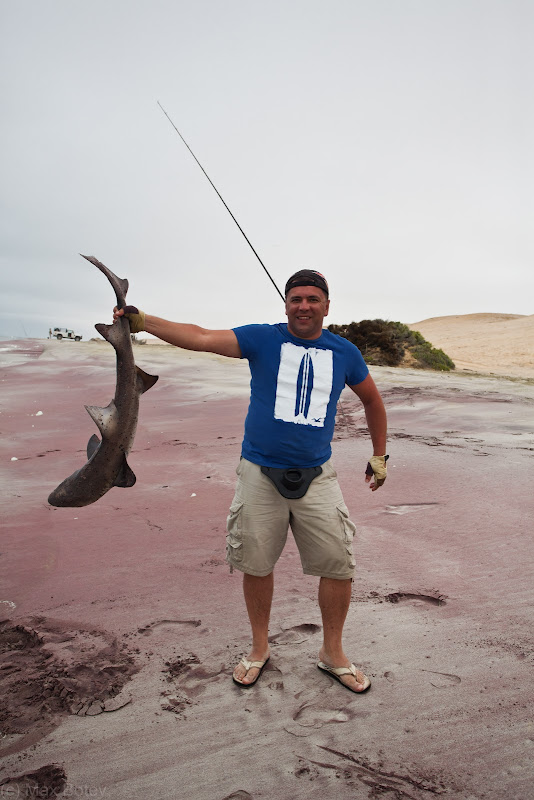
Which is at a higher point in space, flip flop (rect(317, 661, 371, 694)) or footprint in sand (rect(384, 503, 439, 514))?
footprint in sand (rect(384, 503, 439, 514))

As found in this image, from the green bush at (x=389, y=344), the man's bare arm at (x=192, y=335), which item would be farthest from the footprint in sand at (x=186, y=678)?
the green bush at (x=389, y=344)

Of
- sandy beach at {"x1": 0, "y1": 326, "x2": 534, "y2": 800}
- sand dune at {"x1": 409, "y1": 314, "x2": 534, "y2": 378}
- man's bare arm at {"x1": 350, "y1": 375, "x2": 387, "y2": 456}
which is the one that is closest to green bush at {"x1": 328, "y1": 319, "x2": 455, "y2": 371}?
sand dune at {"x1": 409, "y1": 314, "x2": 534, "y2": 378}

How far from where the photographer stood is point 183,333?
2.77 m

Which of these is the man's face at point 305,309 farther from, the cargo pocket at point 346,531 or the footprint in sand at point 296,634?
the footprint in sand at point 296,634

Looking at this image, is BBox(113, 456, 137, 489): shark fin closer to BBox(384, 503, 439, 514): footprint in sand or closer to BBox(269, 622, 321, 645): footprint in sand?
BBox(269, 622, 321, 645): footprint in sand

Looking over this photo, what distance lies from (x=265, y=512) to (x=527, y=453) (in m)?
5.04

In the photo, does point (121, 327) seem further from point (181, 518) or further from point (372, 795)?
point (181, 518)

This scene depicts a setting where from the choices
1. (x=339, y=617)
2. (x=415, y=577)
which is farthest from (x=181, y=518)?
(x=339, y=617)

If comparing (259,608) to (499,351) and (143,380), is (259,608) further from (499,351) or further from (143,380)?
→ (499,351)

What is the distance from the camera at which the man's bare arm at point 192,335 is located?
2.76 m

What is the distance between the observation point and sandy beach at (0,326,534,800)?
7.34ft

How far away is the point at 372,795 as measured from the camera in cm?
210

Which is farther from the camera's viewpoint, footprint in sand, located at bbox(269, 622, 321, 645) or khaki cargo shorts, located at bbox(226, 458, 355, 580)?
footprint in sand, located at bbox(269, 622, 321, 645)

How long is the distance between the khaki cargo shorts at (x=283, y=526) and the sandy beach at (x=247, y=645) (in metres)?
0.55
